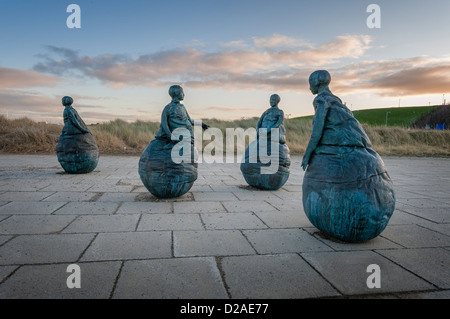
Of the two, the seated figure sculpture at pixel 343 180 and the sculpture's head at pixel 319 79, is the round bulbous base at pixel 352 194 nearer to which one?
the seated figure sculpture at pixel 343 180

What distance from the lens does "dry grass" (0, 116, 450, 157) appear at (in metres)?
14.9

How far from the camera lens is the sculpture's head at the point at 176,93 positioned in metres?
5.28

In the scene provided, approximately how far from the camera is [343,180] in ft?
10.4

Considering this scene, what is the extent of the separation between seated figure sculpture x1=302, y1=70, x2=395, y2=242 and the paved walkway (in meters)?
0.31

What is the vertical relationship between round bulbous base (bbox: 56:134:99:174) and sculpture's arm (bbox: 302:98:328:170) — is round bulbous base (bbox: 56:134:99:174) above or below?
below

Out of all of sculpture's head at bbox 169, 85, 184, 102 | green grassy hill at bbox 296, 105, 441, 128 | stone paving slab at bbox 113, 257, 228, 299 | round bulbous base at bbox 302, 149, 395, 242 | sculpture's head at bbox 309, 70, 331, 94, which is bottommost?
stone paving slab at bbox 113, 257, 228, 299

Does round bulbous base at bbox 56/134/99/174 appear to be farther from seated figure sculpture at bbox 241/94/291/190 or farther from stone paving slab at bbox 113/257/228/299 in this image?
stone paving slab at bbox 113/257/228/299

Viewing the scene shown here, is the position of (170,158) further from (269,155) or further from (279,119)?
(279,119)

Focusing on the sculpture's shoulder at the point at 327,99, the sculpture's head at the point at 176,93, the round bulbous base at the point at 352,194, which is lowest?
the round bulbous base at the point at 352,194

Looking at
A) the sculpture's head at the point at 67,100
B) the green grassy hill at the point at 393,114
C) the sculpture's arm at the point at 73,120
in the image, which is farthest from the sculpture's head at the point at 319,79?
the green grassy hill at the point at 393,114

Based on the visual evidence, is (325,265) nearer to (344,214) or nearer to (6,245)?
(344,214)

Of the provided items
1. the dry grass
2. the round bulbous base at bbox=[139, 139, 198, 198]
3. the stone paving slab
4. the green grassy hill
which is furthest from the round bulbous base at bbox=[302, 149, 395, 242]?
the green grassy hill

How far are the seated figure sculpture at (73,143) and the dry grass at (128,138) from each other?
7224mm
